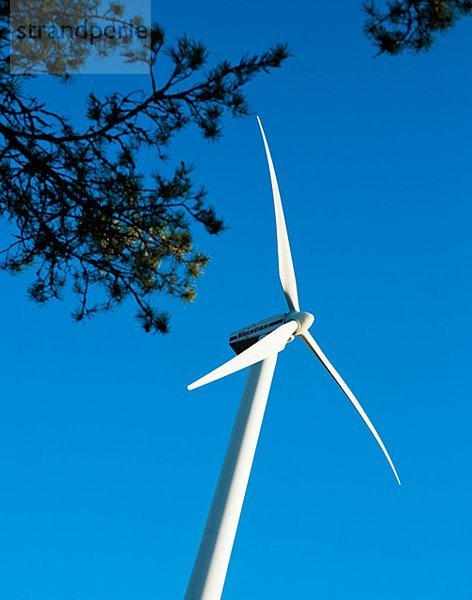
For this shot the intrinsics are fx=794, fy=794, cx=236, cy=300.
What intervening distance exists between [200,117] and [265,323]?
3746 mm

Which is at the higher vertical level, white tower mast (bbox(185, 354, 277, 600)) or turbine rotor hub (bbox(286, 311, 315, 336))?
turbine rotor hub (bbox(286, 311, 315, 336))

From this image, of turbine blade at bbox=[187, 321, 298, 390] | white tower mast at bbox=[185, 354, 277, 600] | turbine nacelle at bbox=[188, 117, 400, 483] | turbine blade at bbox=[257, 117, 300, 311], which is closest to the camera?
white tower mast at bbox=[185, 354, 277, 600]

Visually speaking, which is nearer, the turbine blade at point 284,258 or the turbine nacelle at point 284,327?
the turbine nacelle at point 284,327

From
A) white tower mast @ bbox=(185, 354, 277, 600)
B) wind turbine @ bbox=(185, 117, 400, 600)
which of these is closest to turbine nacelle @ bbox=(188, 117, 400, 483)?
wind turbine @ bbox=(185, 117, 400, 600)

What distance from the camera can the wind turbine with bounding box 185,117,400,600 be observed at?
7.19 meters

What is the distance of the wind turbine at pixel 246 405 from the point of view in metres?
7.19

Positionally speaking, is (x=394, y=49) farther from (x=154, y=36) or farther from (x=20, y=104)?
(x=20, y=104)

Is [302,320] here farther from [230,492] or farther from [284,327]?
[230,492]

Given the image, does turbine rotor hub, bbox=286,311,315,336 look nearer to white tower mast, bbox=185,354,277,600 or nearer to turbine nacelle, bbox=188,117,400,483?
turbine nacelle, bbox=188,117,400,483

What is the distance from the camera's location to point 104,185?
655cm

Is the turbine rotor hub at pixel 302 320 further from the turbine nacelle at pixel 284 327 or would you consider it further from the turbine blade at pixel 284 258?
the turbine blade at pixel 284 258

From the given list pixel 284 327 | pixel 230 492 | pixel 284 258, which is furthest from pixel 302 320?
pixel 230 492

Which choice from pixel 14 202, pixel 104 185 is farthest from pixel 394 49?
pixel 14 202

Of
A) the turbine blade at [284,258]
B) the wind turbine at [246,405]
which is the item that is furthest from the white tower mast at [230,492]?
the turbine blade at [284,258]
